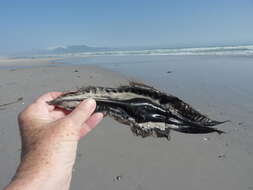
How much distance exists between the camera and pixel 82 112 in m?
1.93

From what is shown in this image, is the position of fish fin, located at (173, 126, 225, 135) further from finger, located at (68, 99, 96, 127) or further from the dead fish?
finger, located at (68, 99, 96, 127)

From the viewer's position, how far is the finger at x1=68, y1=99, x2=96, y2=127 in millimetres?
1936

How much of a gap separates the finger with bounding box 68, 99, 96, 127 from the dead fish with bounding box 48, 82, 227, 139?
9 cm

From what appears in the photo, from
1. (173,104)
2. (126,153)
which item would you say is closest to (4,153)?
(126,153)

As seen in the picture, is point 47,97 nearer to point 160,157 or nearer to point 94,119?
point 94,119

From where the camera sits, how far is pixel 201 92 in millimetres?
8844

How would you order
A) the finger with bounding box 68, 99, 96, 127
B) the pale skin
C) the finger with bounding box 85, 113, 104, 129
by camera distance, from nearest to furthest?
1. the pale skin
2. the finger with bounding box 68, 99, 96, 127
3. the finger with bounding box 85, 113, 104, 129

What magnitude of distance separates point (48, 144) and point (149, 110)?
27.1 inches

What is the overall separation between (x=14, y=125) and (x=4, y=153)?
1.33 metres

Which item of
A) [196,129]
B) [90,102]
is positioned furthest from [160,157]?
[90,102]

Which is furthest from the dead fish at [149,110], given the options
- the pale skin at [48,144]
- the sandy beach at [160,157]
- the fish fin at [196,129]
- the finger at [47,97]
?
the sandy beach at [160,157]

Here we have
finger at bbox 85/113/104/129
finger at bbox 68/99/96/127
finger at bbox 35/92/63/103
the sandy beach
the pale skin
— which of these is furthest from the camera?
the sandy beach

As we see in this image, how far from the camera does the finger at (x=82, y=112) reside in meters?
1.94

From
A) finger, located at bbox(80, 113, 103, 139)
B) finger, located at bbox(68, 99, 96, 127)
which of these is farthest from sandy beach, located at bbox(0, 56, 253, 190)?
finger, located at bbox(68, 99, 96, 127)
